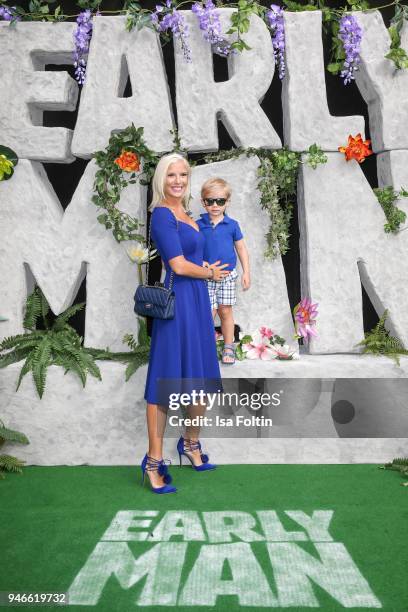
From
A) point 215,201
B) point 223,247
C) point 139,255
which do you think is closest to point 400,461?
point 223,247

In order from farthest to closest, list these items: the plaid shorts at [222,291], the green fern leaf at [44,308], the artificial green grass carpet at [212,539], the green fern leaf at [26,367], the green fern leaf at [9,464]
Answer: the green fern leaf at [44,308] < the plaid shorts at [222,291] < the green fern leaf at [26,367] < the green fern leaf at [9,464] < the artificial green grass carpet at [212,539]

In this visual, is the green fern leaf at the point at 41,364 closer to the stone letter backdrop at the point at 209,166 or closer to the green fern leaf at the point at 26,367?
the green fern leaf at the point at 26,367

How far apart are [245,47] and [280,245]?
164cm

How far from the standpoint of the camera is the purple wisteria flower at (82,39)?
5.02m

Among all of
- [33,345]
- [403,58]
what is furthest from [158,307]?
[403,58]

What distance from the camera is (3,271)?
5.08 meters

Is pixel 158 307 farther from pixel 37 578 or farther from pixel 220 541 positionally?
pixel 37 578

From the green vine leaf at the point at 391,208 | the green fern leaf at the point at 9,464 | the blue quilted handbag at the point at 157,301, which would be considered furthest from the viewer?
the green vine leaf at the point at 391,208

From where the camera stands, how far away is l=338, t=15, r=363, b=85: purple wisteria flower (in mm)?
4930

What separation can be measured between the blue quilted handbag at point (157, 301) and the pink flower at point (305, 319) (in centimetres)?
134

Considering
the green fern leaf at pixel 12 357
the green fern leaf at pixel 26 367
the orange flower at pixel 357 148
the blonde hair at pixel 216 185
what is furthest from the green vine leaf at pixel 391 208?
the green fern leaf at pixel 12 357

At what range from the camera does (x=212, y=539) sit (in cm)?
329

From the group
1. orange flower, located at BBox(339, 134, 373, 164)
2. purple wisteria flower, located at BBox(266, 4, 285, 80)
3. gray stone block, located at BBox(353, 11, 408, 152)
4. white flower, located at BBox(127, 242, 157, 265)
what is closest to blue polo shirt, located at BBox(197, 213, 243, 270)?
white flower, located at BBox(127, 242, 157, 265)

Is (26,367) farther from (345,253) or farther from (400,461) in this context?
(400,461)
